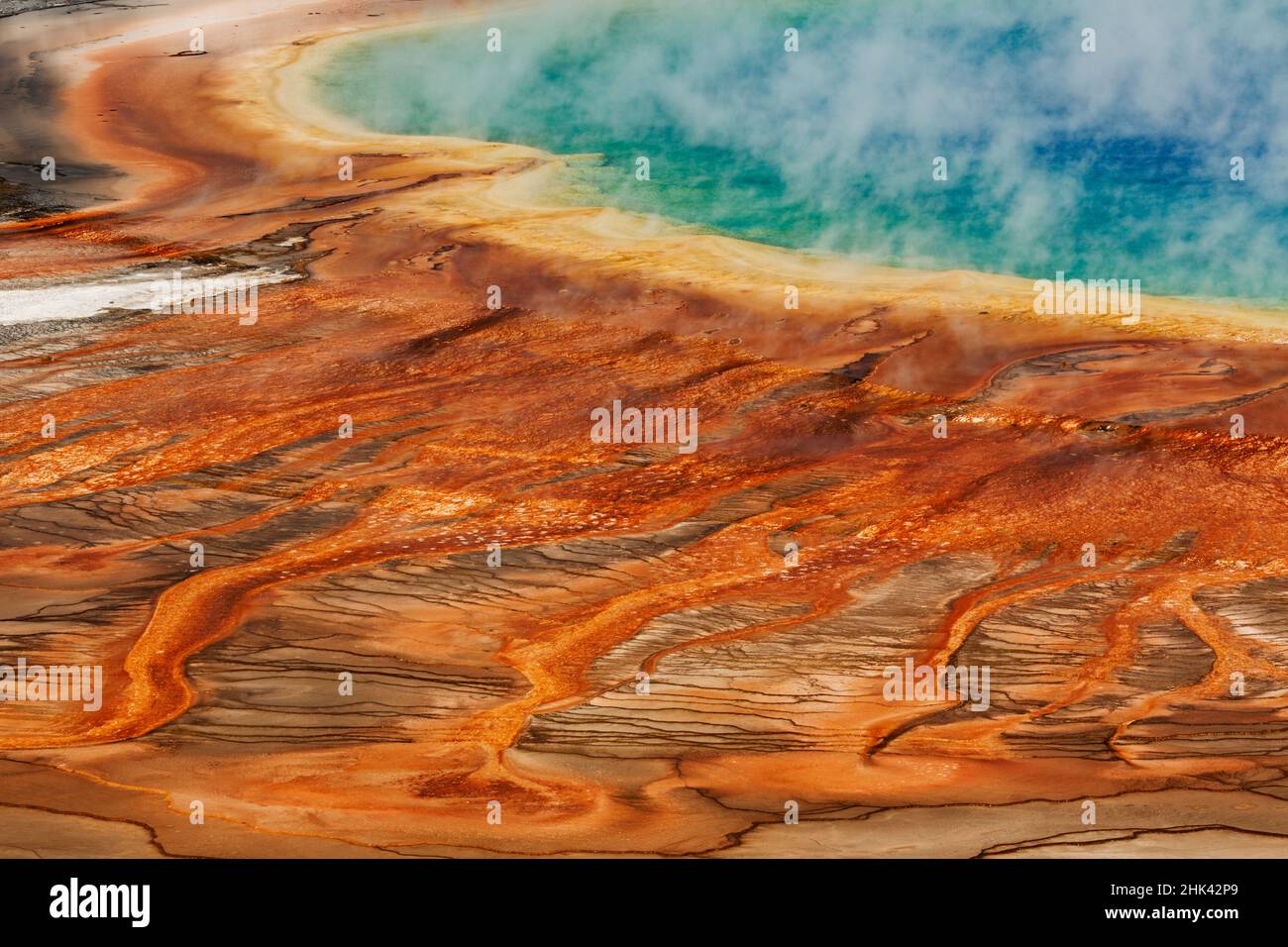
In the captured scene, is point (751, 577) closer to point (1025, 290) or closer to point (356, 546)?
point (356, 546)

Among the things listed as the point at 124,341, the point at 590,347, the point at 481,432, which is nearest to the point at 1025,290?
the point at 590,347
